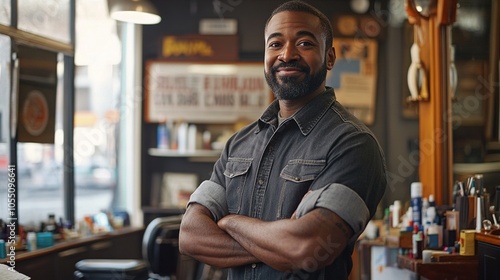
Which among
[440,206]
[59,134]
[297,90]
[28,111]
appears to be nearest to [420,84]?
[440,206]

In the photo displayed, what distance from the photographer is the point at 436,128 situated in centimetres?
400

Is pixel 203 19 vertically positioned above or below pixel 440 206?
above

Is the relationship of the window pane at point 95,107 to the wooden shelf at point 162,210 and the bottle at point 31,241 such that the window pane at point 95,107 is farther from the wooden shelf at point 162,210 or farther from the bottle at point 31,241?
the bottle at point 31,241

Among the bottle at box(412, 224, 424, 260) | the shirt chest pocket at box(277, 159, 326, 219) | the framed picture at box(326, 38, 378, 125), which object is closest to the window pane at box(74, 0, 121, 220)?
the framed picture at box(326, 38, 378, 125)

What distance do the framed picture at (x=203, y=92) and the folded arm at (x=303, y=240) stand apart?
16.2 ft

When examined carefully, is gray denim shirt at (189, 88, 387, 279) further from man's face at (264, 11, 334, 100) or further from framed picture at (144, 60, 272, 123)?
framed picture at (144, 60, 272, 123)

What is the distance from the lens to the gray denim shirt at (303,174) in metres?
2.10

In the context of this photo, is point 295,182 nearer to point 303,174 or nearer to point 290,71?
point 303,174

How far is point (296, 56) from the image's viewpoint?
2.27 meters

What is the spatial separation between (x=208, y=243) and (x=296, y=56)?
684 millimetres

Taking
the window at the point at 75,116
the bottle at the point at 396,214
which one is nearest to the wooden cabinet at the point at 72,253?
the window at the point at 75,116

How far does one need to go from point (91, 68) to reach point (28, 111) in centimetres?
159

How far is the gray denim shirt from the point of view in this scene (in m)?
2.10

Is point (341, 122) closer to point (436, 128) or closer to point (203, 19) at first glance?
point (436, 128)
